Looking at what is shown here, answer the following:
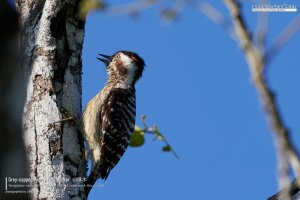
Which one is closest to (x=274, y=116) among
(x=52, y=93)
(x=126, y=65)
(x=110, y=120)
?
(x=52, y=93)

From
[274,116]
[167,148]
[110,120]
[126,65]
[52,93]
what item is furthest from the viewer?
[126,65]

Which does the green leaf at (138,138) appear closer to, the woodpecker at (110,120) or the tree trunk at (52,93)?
the tree trunk at (52,93)

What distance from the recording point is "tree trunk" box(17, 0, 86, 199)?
4035 mm

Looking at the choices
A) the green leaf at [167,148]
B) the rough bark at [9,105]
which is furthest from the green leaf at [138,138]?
the rough bark at [9,105]

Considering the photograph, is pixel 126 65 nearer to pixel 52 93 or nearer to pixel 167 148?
pixel 52 93

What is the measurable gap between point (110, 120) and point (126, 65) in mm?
812

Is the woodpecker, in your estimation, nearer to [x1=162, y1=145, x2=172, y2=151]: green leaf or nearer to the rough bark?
[x1=162, y1=145, x2=172, y2=151]: green leaf

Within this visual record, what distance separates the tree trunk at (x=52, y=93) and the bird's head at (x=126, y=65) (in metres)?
1.21

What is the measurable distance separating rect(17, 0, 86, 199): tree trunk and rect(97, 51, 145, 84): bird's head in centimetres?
121

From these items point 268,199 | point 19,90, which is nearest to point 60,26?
point 268,199

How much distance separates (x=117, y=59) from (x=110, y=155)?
46.7 inches

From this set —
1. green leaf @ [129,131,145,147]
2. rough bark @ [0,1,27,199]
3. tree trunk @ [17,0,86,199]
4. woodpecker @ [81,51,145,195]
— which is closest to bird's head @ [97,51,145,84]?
woodpecker @ [81,51,145,195]

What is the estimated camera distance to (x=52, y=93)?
4.43 meters

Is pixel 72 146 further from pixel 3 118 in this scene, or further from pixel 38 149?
pixel 3 118
